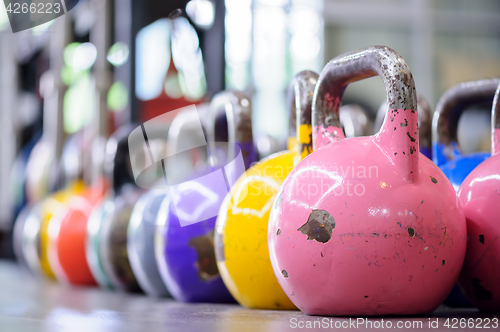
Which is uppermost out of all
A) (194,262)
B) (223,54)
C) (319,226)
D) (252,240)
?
(223,54)

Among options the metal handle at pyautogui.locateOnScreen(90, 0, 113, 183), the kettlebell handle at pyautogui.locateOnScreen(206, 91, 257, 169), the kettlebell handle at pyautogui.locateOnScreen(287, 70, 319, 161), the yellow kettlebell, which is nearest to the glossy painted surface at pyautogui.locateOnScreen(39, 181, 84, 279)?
the metal handle at pyautogui.locateOnScreen(90, 0, 113, 183)

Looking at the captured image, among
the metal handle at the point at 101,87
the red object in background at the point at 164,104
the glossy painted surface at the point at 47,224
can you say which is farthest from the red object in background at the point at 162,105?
the glossy painted surface at the point at 47,224

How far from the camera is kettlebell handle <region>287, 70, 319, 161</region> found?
4.37 ft

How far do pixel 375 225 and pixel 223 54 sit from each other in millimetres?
1932

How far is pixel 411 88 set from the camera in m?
1.09

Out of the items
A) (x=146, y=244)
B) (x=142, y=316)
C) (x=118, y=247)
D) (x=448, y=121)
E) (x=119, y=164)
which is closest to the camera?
(x=142, y=316)

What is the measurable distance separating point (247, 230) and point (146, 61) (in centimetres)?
215

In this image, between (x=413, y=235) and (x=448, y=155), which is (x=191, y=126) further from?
(x=413, y=235)

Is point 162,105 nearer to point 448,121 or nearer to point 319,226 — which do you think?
point 448,121

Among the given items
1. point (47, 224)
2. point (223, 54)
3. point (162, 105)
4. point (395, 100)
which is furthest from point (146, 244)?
point (162, 105)

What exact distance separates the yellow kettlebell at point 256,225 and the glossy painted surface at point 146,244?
15.1 inches

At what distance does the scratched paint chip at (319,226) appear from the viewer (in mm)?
1050

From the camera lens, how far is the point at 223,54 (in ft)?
9.31

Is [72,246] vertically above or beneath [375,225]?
beneath
